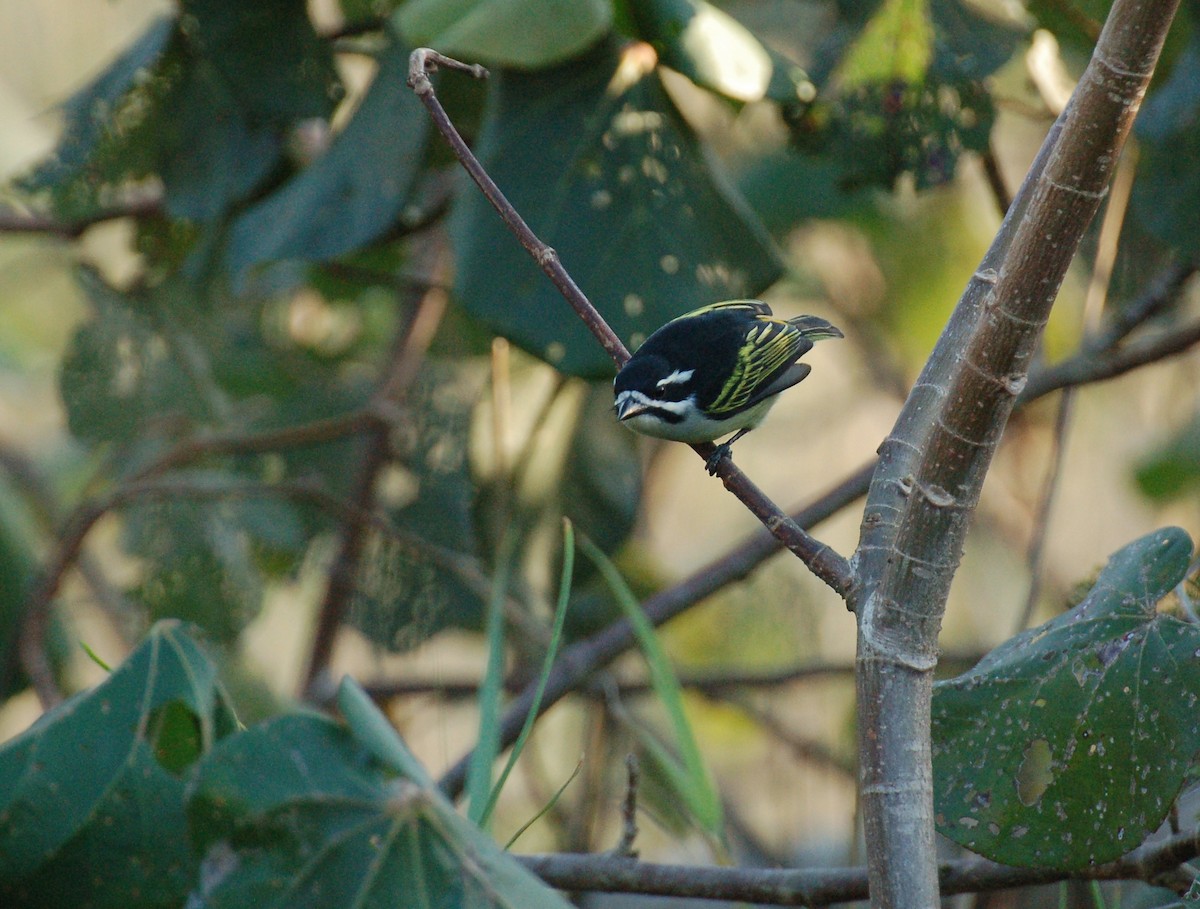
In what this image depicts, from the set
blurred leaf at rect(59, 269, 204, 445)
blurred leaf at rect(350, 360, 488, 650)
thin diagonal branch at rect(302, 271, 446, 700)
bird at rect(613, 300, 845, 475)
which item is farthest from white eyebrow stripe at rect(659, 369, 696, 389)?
blurred leaf at rect(59, 269, 204, 445)

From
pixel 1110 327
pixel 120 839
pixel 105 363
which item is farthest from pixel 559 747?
pixel 120 839

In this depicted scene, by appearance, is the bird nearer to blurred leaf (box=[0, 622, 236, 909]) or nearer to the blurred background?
the blurred background

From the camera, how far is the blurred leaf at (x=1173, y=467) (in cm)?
368

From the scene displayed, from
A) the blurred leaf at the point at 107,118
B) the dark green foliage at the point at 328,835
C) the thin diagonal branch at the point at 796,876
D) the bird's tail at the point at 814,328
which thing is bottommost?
the thin diagonal branch at the point at 796,876

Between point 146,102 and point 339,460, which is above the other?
point 146,102

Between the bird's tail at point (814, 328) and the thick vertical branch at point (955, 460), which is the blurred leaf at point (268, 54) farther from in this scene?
the thick vertical branch at point (955, 460)

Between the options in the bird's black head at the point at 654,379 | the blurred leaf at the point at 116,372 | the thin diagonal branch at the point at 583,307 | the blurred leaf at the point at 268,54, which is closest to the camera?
the thin diagonal branch at the point at 583,307

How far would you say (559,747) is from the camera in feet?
13.9

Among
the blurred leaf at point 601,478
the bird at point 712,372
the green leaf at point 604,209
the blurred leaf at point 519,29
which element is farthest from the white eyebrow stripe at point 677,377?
the blurred leaf at point 601,478

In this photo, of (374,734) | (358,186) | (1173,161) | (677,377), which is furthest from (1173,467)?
(374,734)

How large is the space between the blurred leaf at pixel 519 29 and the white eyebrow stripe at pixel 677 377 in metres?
0.57

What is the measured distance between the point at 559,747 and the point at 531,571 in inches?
48.3

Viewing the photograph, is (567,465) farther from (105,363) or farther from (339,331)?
(339,331)

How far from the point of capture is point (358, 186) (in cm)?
247
